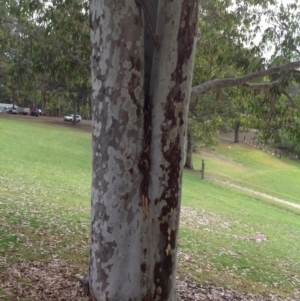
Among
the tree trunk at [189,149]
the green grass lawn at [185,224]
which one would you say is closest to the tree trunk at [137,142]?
the green grass lawn at [185,224]

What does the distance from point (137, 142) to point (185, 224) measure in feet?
28.4

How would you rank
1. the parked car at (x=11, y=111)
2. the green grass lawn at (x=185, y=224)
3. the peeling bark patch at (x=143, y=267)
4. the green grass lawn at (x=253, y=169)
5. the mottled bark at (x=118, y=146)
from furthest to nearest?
the parked car at (x=11, y=111), the green grass lawn at (x=253, y=169), the green grass lawn at (x=185, y=224), the peeling bark patch at (x=143, y=267), the mottled bark at (x=118, y=146)

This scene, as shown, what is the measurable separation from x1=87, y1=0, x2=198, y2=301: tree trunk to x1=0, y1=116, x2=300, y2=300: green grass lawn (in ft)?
6.03

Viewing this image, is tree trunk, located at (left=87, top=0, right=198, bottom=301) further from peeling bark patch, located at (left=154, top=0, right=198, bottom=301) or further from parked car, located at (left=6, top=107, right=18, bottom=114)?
parked car, located at (left=6, top=107, right=18, bottom=114)

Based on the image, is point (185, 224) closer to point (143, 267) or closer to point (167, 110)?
point (143, 267)

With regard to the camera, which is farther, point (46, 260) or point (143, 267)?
point (46, 260)

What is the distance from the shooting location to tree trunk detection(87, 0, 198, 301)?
11.5 feet

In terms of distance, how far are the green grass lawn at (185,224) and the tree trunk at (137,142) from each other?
184 centimetres

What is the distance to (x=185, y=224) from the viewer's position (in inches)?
467

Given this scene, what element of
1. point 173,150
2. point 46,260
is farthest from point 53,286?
point 173,150

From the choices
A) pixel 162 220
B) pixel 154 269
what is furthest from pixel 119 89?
pixel 154 269

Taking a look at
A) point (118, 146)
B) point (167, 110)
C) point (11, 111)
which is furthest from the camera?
point (11, 111)

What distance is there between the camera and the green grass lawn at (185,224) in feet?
21.5

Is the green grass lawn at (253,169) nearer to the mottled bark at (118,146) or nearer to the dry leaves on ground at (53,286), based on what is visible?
the dry leaves on ground at (53,286)
